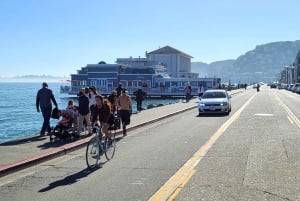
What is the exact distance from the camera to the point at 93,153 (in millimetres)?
10938

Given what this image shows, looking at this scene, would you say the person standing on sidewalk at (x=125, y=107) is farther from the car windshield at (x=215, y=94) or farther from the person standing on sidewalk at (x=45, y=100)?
the car windshield at (x=215, y=94)

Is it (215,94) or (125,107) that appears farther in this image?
(215,94)

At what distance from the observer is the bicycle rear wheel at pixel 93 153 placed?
35.3 ft

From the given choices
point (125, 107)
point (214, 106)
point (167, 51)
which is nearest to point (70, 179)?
point (125, 107)

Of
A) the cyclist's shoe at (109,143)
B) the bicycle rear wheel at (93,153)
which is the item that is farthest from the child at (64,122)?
the bicycle rear wheel at (93,153)

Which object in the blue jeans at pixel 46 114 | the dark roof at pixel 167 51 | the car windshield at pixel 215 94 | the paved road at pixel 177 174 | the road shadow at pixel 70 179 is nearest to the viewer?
the paved road at pixel 177 174

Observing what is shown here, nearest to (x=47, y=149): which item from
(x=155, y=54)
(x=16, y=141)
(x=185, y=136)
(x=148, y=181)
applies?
(x=16, y=141)

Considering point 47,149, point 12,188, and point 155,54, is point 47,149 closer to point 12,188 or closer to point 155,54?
point 12,188

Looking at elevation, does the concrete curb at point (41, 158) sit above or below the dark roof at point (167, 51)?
below

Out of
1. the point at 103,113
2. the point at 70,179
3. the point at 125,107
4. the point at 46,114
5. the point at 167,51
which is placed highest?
the point at 167,51

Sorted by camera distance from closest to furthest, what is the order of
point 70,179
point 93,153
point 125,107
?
point 70,179, point 93,153, point 125,107

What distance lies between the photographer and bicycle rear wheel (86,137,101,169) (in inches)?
423

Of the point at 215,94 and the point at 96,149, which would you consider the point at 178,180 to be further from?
the point at 215,94

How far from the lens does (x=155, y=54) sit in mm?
146750
